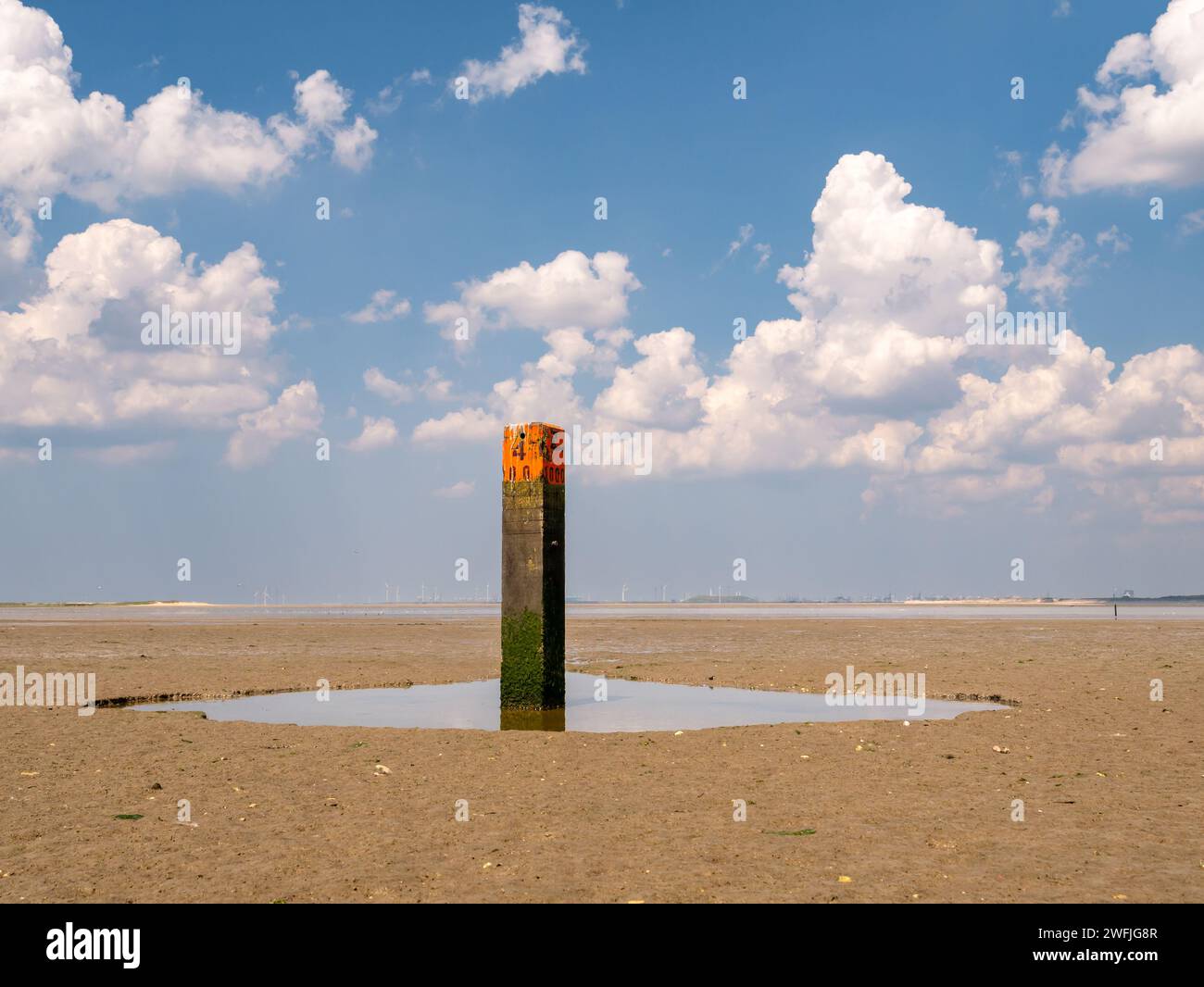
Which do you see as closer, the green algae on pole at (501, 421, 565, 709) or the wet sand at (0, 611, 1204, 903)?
the wet sand at (0, 611, 1204, 903)

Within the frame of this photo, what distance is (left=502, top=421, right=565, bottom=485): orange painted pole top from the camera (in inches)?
844

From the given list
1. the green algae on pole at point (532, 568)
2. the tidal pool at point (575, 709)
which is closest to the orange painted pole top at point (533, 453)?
the green algae on pole at point (532, 568)

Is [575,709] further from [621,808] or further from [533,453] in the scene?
[621,808]

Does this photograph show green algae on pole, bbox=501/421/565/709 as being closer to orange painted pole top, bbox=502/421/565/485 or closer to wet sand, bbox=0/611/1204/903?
orange painted pole top, bbox=502/421/565/485

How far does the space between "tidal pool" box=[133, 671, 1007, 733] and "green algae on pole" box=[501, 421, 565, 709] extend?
754mm

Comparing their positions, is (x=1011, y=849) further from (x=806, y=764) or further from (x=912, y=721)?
(x=912, y=721)

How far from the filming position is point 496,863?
938cm

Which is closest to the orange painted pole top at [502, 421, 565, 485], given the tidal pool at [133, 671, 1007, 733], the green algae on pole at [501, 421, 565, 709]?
the green algae on pole at [501, 421, 565, 709]

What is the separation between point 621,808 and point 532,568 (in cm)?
1001

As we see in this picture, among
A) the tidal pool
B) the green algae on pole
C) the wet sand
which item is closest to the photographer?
the wet sand

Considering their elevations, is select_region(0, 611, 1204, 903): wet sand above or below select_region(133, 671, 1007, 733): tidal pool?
above

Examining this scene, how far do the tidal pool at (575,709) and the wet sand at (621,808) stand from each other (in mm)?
1227
